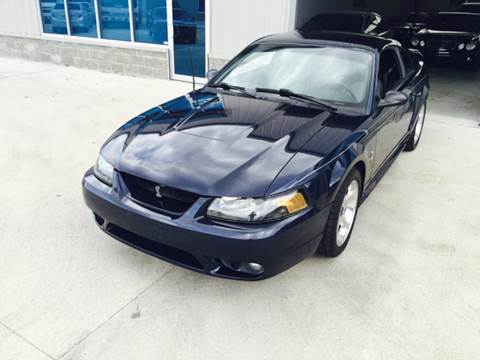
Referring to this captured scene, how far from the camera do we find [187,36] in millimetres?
8477

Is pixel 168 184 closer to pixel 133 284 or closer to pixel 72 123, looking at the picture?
pixel 133 284

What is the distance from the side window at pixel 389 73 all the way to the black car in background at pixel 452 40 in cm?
661

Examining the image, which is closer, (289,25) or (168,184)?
(168,184)

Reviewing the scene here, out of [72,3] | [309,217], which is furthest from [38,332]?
A: [72,3]

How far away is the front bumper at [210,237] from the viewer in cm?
228

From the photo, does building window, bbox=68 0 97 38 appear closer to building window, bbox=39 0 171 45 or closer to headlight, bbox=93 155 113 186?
building window, bbox=39 0 171 45

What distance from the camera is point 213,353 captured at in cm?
227

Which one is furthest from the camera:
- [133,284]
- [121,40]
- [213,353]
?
[121,40]

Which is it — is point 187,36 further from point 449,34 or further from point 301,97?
point 449,34

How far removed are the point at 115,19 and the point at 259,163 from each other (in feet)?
26.6

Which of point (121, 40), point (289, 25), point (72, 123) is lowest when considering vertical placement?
point (72, 123)

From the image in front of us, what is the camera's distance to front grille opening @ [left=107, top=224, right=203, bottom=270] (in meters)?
2.48

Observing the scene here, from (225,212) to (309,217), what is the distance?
1.66ft

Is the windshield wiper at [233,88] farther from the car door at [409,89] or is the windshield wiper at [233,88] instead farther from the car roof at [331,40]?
the car door at [409,89]
